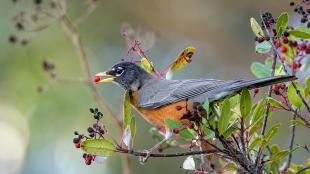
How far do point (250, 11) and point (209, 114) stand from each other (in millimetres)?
6333

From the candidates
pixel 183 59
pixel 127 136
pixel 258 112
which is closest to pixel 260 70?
pixel 183 59

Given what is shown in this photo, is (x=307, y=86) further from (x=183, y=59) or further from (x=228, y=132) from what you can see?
(x=183, y=59)

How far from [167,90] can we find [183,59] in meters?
0.85

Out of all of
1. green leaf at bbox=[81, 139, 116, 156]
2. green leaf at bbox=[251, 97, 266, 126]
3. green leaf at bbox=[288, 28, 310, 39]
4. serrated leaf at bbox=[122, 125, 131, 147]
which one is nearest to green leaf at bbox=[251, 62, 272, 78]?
green leaf at bbox=[251, 97, 266, 126]

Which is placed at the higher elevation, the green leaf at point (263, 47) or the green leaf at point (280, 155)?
the green leaf at point (263, 47)

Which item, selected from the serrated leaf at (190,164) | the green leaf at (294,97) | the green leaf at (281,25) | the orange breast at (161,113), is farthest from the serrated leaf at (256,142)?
the orange breast at (161,113)

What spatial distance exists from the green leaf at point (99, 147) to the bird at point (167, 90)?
23 cm

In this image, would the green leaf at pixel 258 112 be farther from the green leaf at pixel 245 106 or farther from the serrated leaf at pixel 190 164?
the serrated leaf at pixel 190 164

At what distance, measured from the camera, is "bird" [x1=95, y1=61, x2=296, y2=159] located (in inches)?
116

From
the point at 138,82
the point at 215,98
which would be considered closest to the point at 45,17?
the point at 138,82

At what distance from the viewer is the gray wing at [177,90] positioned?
3.17 meters

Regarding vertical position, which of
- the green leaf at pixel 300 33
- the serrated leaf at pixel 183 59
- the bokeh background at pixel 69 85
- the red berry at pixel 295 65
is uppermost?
the bokeh background at pixel 69 85

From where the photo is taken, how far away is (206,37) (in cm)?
865

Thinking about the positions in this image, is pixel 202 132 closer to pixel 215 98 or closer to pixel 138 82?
pixel 215 98
